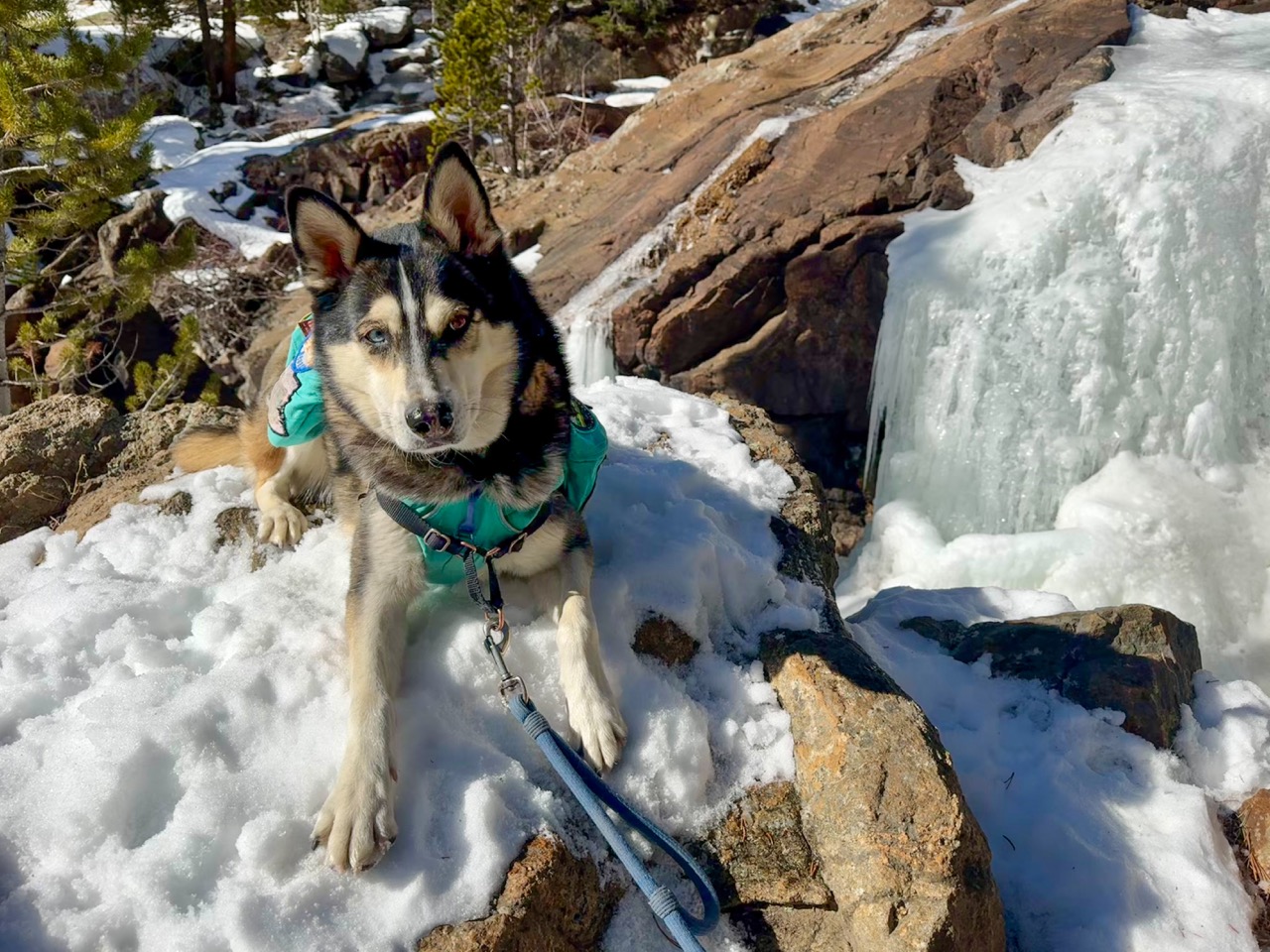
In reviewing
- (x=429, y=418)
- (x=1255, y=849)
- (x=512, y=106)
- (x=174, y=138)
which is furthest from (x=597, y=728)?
(x=174, y=138)

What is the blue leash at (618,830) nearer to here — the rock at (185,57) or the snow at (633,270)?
the snow at (633,270)

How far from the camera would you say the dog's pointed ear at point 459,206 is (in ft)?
7.52

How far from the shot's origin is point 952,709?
10.0ft

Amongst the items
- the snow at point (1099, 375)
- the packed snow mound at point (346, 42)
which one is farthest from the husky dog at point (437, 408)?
the packed snow mound at point (346, 42)

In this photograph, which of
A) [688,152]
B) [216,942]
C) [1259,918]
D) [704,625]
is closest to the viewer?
[216,942]

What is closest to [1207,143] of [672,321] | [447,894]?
[672,321]

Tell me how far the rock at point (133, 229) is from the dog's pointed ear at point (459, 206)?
540 inches

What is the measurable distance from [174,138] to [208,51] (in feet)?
11.8

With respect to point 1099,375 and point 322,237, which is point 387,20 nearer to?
point 1099,375

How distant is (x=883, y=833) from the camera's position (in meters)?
2.00

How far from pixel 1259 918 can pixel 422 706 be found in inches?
106

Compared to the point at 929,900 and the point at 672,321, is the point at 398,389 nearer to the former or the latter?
the point at 929,900

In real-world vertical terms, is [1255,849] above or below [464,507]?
below

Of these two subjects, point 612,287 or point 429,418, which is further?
point 612,287
